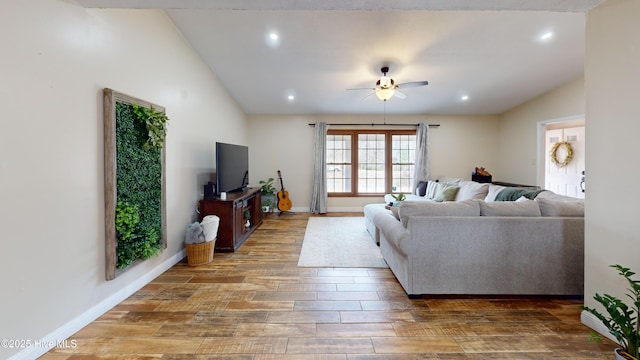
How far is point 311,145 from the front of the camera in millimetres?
6855

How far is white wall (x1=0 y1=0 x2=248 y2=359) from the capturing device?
1618 millimetres

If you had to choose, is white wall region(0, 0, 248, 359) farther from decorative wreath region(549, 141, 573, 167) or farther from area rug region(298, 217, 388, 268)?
decorative wreath region(549, 141, 573, 167)

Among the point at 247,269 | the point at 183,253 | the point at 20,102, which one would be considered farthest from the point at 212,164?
the point at 20,102

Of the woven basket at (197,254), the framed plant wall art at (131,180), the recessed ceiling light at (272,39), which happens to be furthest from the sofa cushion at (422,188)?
the framed plant wall art at (131,180)

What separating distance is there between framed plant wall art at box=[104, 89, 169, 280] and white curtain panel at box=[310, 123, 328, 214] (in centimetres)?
405

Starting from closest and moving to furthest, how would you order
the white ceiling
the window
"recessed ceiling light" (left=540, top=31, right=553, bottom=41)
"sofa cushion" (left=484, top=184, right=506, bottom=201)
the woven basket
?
the white ceiling < the woven basket < "recessed ceiling light" (left=540, top=31, right=553, bottom=41) < "sofa cushion" (left=484, top=184, right=506, bottom=201) < the window

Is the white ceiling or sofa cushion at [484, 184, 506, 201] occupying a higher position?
the white ceiling

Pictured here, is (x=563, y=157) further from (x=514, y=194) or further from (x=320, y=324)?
(x=320, y=324)

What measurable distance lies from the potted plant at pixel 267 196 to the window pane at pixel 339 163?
4.81ft

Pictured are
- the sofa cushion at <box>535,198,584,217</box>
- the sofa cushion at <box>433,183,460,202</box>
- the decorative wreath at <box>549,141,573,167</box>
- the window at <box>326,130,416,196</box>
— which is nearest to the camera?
the sofa cushion at <box>535,198,584,217</box>

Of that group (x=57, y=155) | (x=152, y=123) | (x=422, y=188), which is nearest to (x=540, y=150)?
(x=422, y=188)

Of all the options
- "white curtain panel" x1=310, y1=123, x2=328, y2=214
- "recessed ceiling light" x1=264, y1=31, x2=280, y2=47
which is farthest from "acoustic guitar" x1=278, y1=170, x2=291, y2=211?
"recessed ceiling light" x1=264, y1=31, x2=280, y2=47

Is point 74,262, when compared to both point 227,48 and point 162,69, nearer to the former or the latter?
point 162,69

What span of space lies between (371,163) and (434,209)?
4.58 meters
